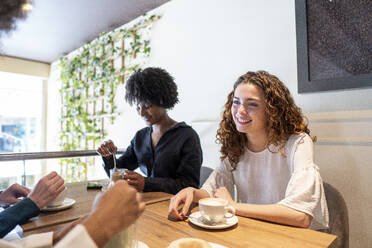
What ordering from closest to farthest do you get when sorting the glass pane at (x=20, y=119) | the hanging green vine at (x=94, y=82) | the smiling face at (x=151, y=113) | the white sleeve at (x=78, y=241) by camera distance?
the white sleeve at (x=78, y=241)
the smiling face at (x=151, y=113)
the hanging green vine at (x=94, y=82)
the glass pane at (x=20, y=119)

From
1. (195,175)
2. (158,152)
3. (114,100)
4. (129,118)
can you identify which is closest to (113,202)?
(195,175)

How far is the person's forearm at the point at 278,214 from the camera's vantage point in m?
0.83

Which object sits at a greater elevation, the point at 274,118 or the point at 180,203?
the point at 274,118

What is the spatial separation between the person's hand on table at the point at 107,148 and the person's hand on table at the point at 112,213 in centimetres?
112

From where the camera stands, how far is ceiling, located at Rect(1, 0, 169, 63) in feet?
8.37

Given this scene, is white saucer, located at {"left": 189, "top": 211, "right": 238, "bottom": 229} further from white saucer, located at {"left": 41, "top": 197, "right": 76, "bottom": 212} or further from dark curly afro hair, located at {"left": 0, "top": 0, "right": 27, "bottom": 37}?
dark curly afro hair, located at {"left": 0, "top": 0, "right": 27, "bottom": 37}

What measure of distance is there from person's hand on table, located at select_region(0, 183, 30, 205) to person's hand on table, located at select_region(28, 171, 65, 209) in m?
0.24

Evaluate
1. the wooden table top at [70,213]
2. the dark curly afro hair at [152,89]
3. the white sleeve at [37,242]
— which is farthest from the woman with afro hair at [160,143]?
the white sleeve at [37,242]

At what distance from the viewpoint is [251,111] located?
121 cm

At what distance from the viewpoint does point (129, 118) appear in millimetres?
2898

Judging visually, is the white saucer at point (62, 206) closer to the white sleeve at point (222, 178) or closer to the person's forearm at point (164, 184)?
the person's forearm at point (164, 184)

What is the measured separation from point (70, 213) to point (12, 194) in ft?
0.99

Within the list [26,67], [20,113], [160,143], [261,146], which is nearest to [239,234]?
[261,146]

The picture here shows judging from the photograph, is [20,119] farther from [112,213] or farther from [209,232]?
[112,213]
